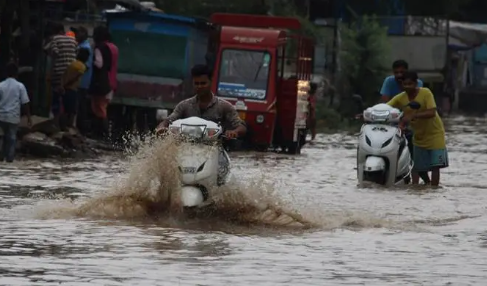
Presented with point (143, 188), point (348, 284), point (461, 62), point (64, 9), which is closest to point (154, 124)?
point (64, 9)

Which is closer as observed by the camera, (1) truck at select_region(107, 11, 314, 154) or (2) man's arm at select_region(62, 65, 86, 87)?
(2) man's arm at select_region(62, 65, 86, 87)

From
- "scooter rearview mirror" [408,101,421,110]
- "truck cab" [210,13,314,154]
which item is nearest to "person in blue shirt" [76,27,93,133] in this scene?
"truck cab" [210,13,314,154]

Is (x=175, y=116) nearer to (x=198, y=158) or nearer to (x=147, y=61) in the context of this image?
(x=198, y=158)

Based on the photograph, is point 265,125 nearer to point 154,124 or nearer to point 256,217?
point 154,124

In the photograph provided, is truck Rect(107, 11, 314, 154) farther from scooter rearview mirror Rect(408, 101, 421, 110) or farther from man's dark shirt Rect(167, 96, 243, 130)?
man's dark shirt Rect(167, 96, 243, 130)

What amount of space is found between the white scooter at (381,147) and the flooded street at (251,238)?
0.25 meters

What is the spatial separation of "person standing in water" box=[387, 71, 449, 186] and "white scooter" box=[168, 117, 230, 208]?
4.93 m

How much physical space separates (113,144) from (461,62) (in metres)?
35.1

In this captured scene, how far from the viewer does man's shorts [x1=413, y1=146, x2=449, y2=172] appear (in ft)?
53.5

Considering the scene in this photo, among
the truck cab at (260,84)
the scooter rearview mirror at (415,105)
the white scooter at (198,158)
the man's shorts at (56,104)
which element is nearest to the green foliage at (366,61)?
the truck cab at (260,84)

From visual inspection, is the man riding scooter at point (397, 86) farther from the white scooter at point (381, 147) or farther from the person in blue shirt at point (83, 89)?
the person in blue shirt at point (83, 89)

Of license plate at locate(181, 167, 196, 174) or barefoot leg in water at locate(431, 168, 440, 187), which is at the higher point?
license plate at locate(181, 167, 196, 174)

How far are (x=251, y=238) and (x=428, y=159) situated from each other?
6.10 metres

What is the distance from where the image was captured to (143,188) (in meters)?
12.1
